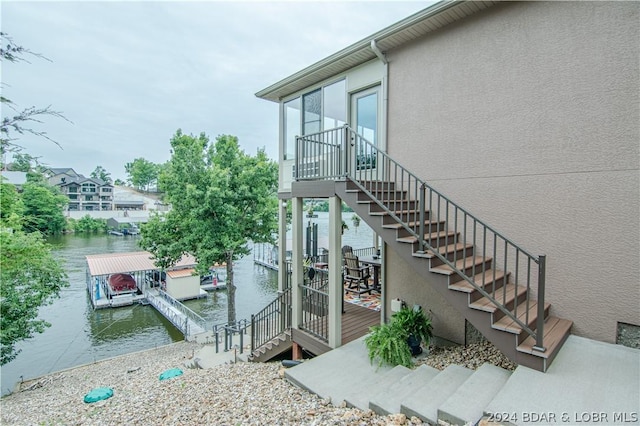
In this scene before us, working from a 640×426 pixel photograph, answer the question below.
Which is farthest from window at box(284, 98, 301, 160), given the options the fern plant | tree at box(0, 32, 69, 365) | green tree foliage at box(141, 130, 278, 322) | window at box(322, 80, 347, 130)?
tree at box(0, 32, 69, 365)

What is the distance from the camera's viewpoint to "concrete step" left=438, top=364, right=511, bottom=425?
267 cm

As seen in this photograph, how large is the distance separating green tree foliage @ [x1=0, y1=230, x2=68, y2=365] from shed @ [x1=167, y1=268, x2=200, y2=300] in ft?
25.3

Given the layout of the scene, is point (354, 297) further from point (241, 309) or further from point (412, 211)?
point (241, 309)

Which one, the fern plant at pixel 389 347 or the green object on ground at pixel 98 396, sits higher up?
the fern plant at pixel 389 347

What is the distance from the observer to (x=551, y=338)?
3.65 metres

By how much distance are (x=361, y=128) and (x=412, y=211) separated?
2.64m

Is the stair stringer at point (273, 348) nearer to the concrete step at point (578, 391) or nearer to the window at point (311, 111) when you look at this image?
the concrete step at point (578, 391)

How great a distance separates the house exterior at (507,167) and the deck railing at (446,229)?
4 cm

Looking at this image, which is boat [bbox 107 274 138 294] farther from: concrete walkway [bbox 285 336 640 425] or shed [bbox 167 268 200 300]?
concrete walkway [bbox 285 336 640 425]

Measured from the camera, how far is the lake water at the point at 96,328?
11258mm

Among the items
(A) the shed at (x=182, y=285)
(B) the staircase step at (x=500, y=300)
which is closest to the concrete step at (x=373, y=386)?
(B) the staircase step at (x=500, y=300)

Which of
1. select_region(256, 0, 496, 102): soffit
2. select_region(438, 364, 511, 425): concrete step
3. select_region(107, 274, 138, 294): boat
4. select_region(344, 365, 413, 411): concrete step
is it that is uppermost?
select_region(256, 0, 496, 102): soffit

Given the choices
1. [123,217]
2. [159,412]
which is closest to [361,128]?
[159,412]

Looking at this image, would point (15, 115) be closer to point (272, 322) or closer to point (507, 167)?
point (272, 322)
